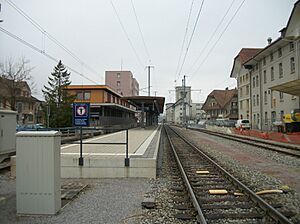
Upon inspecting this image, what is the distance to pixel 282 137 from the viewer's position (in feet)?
83.9

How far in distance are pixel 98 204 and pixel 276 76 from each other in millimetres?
37076

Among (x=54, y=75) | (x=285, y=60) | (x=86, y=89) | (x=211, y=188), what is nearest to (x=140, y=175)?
(x=211, y=188)

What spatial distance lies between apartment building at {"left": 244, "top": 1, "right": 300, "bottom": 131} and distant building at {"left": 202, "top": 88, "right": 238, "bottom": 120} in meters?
29.6

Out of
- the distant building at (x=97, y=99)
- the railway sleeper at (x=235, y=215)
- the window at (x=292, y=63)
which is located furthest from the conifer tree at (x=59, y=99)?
the railway sleeper at (x=235, y=215)

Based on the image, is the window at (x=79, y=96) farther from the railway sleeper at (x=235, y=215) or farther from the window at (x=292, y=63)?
the railway sleeper at (x=235, y=215)

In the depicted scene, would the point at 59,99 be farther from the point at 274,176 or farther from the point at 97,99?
the point at 274,176

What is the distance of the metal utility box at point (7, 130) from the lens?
1520cm

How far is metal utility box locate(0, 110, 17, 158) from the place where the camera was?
1520 cm

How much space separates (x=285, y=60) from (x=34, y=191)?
35.9 meters

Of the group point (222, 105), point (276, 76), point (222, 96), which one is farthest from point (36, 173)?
point (222, 96)

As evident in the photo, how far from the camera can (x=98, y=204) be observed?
621 cm

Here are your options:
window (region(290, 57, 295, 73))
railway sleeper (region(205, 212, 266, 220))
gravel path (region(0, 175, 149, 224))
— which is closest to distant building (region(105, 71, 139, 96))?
window (region(290, 57, 295, 73))

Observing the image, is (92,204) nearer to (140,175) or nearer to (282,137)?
(140,175)

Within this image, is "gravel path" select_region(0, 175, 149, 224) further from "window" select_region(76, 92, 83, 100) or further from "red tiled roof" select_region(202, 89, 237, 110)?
"red tiled roof" select_region(202, 89, 237, 110)
